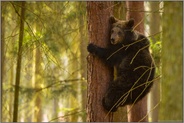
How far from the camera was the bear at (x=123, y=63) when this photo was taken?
520 cm

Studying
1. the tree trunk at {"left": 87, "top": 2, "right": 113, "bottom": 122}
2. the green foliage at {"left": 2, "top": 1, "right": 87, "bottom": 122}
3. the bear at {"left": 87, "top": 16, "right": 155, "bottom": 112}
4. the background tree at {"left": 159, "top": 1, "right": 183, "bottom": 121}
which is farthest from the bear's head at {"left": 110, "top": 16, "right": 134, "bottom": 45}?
the background tree at {"left": 159, "top": 1, "right": 183, "bottom": 121}

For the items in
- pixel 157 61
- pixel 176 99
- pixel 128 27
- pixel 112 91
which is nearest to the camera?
pixel 176 99

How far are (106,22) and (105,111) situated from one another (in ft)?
4.20

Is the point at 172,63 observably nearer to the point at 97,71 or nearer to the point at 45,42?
the point at 97,71

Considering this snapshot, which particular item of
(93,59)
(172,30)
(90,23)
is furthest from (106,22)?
(172,30)

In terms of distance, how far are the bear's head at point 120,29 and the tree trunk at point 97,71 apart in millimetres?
353

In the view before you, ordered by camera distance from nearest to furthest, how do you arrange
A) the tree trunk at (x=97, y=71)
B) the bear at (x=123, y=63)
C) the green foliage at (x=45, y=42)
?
the tree trunk at (x=97, y=71)
the bear at (x=123, y=63)
the green foliage at (x=45, y=42)

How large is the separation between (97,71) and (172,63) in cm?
257

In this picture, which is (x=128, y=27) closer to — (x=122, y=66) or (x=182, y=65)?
(x=122, y=66)

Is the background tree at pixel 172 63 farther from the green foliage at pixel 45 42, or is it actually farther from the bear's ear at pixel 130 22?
the bear's ear at pixel 130 22

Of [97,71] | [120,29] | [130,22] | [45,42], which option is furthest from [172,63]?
[45,42]

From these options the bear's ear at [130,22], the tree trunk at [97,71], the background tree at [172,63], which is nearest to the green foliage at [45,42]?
the tree trunk at [97,71]

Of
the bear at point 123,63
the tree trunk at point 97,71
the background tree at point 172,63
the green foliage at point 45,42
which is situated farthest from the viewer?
the green foliage at point 45,42

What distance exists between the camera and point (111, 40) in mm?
5199
